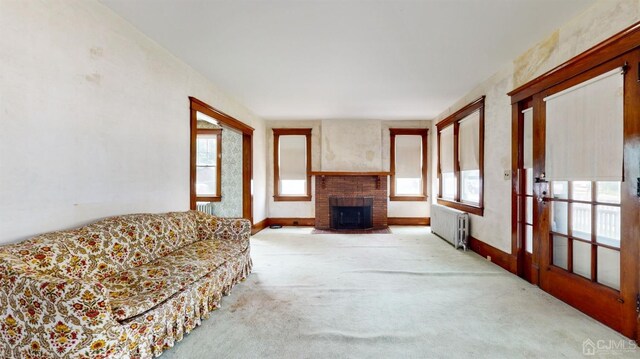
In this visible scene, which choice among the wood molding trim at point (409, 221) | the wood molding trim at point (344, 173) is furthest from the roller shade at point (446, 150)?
the wood molding trim at point (409, 221)

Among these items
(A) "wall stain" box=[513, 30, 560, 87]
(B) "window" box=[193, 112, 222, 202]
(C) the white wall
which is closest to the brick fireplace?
(B) "window" box=[193, 112, 222, 202]

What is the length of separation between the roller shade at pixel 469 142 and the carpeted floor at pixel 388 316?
1796 millimetres

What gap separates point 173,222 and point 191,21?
6.56ft

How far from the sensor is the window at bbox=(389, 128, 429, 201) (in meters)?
7.14

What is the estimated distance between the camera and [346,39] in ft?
9.56

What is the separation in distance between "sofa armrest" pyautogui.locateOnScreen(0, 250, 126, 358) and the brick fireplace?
5535 mm

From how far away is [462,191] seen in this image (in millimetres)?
5250

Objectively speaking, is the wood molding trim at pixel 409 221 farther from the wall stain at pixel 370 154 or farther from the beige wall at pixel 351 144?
the wall stain at pixel 370 154

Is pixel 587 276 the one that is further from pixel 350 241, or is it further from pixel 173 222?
pixel 173 222

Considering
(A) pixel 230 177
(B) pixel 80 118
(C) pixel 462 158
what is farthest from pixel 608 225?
(A) pixel 230 177

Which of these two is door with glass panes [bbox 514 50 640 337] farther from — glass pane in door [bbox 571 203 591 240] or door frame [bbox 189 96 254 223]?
door frame [bbox 189 96 254 223]

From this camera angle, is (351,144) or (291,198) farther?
(291,198)

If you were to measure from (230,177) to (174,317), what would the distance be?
4712mm

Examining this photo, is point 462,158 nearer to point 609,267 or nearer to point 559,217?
point 559,217
